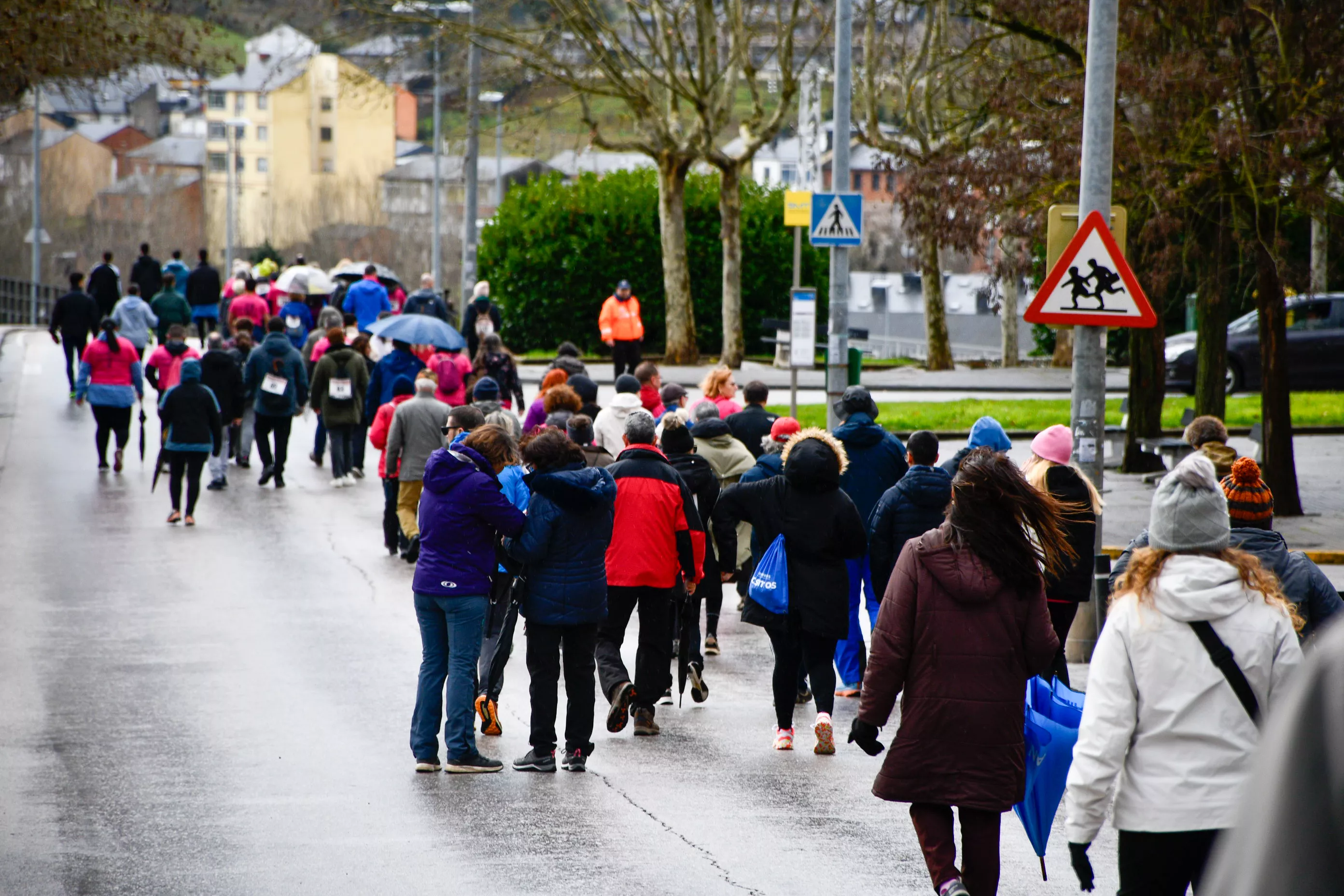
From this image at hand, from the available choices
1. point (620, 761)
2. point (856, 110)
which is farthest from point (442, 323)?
point (856, 110)

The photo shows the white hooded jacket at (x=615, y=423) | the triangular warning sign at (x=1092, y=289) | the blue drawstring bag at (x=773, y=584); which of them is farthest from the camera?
the white hooded jacket at (x=615, y=423)

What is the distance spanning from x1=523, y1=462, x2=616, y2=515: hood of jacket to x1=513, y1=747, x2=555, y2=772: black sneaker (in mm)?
1259

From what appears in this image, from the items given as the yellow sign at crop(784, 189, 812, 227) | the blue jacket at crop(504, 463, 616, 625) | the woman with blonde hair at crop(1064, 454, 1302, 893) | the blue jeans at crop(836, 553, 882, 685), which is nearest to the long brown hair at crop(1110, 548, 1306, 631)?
the woman with blonde hair at crop(1064, 454, 1302, 893)

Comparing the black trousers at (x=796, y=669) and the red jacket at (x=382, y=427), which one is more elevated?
the red jacket at (x=382, y=427)

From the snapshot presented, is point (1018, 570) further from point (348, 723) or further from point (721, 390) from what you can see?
point (721, 390)

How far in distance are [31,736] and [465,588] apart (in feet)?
8.82

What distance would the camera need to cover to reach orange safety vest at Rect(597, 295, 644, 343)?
26.8 metres

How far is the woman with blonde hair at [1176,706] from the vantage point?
4355 millimetres

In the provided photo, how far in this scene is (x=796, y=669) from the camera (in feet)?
28.4

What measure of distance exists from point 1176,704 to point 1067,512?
162 inches

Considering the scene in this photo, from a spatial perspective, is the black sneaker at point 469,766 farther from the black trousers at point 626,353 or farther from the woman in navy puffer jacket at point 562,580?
the black trousers at point 626,353

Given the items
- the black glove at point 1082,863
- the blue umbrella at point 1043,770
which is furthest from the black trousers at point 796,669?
the black glove at point 1082,863

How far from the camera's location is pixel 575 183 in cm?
3750

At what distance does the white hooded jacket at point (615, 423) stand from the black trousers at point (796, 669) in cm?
422
